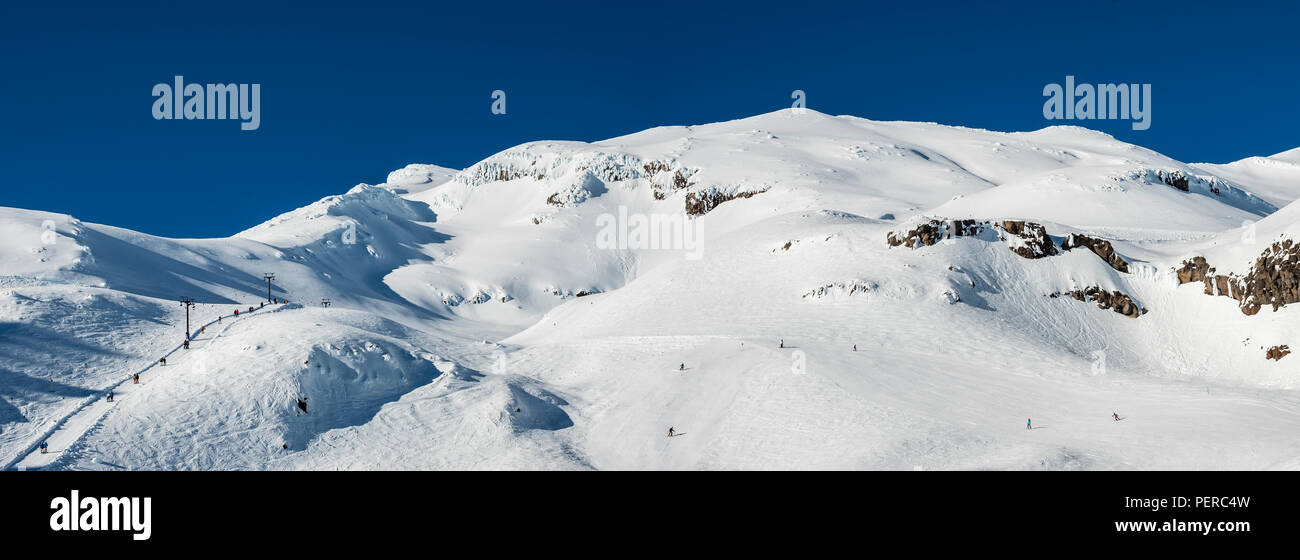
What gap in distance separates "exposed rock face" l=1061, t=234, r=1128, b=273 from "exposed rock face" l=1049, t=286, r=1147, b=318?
16.1ft

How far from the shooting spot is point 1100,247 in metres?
76.9

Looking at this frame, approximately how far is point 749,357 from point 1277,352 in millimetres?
40689

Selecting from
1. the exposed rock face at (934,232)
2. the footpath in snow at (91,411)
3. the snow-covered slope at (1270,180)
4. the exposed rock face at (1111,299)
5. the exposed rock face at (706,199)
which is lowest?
the footpath in snow at (91,411)

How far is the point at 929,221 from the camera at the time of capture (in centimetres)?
8144

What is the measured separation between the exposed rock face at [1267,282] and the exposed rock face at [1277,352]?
5.99m

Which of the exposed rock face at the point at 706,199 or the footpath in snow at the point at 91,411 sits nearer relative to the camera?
the footpath in snow at the point at 91,411

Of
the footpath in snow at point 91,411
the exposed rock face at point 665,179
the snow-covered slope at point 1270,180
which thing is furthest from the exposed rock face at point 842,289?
the snow-covered slope at point 1270,180

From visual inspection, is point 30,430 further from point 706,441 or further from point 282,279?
point 282,279

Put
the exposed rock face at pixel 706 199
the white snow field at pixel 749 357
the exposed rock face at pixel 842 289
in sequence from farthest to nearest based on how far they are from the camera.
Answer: the exposed rock face at pixel 706 199, the exposed rock face at pixel 842 289, the white snow field at pixel 749 357

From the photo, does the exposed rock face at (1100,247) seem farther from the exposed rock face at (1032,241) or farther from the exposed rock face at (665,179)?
A: the exposed rock face at (665,179)

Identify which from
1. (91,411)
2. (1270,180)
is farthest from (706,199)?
(1270,180)

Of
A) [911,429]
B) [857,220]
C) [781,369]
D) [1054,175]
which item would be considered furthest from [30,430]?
[1054,175]

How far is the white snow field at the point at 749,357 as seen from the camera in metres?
42.8
